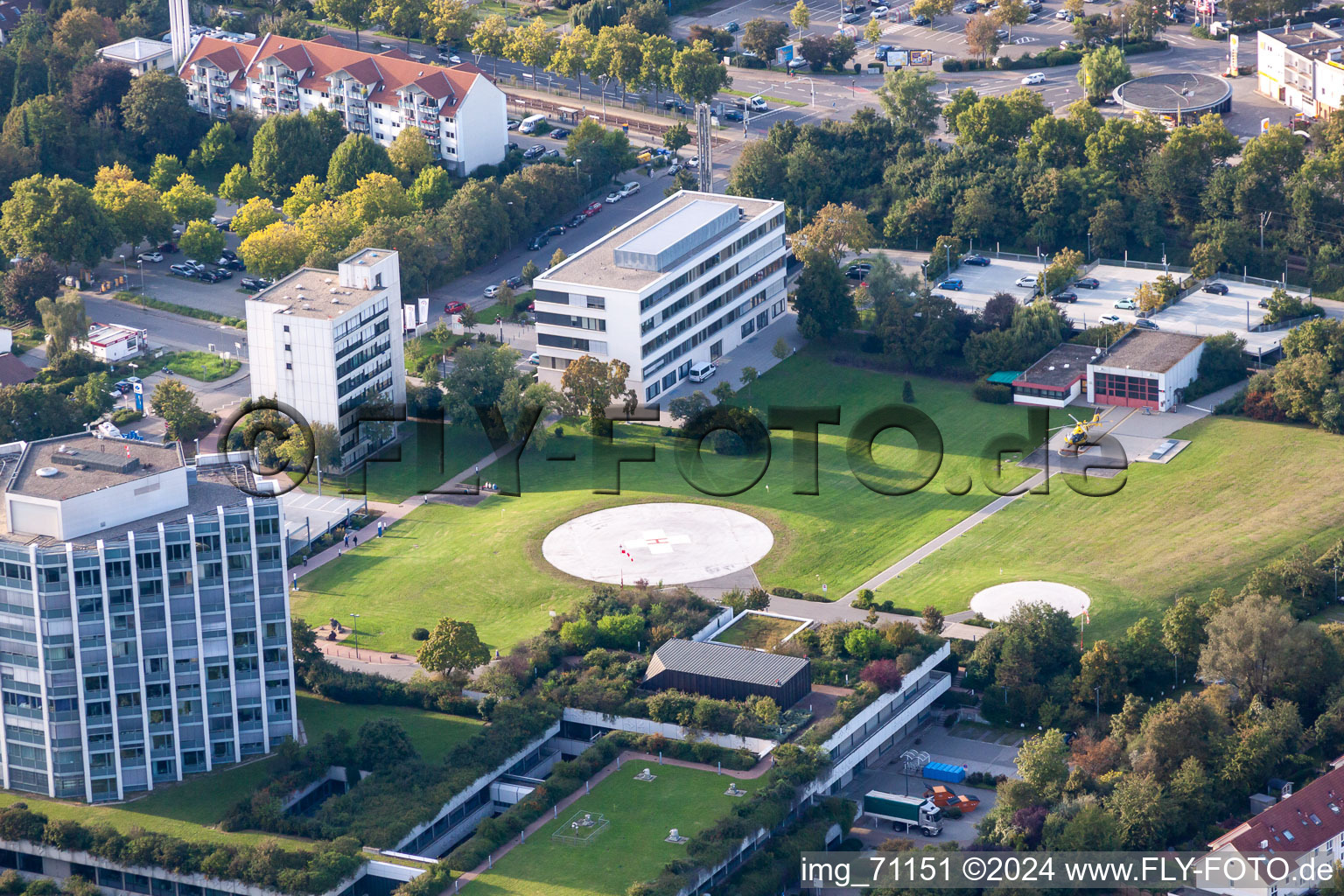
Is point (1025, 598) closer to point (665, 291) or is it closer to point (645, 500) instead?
point (645, 500)

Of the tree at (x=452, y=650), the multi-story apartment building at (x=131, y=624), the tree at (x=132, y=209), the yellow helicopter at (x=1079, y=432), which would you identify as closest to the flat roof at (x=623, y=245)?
the yellow helicopter at (x=1079, y=432)

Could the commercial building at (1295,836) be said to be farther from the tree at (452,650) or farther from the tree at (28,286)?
the tree at (28,286)

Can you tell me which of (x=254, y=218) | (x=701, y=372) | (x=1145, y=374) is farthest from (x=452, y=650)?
(x=254, y=218)

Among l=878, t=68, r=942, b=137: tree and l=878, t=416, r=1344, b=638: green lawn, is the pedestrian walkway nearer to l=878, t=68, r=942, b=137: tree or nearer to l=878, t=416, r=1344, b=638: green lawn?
l=878, t=416, r=1344, b=638: green lawn

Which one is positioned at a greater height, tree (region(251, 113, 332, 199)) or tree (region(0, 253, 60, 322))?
tree (region(251, 113, 332, 199))

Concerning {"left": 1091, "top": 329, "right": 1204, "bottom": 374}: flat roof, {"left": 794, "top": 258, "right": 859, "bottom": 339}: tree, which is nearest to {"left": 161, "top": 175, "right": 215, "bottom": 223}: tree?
{"left": 794, "top": 258, "right": 859, "bottom": 339}: tree

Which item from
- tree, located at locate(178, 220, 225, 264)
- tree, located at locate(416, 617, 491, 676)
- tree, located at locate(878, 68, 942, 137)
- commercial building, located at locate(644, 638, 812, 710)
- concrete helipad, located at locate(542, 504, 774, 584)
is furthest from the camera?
tree, located at locate(878, 68, 942, 137)
